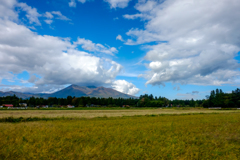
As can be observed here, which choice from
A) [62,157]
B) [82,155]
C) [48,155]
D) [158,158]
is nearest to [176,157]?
[158,158]

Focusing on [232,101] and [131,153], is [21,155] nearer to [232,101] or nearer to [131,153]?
[131,153]

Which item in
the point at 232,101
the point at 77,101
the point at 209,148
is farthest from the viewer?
the point at 77,101

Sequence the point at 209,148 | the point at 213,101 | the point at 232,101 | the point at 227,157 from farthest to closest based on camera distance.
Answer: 1. the point at 213,101
2. the point at 232,101
3. the point at 209,148
4. the point at 227,157

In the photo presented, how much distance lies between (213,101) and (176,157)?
175 metres

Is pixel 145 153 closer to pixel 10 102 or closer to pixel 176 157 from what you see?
pixel 176 157

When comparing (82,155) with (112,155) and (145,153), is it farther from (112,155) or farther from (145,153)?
(145,153)

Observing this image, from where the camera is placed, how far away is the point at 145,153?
9.12m

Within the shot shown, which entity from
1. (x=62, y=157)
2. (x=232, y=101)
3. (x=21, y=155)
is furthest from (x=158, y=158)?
(x=232, y=101)

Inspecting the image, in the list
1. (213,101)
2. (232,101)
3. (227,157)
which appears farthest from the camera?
(213,101)

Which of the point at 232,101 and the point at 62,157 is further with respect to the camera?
the point at 232,101

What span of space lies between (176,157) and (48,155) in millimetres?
7517

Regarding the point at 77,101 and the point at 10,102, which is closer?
the point at 10,102

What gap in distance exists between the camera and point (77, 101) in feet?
577

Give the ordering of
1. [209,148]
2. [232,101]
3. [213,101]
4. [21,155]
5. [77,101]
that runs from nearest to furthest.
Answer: [21,155], [209,148], [232,101], [213,101], [77,101]
